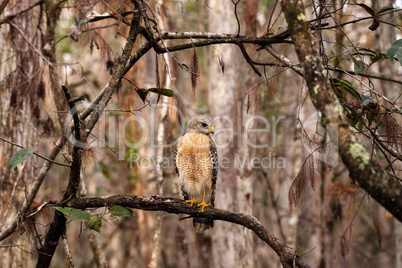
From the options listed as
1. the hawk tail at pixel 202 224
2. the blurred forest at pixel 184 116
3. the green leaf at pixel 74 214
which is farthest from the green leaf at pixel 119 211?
the hawk tail at pixel 202 224

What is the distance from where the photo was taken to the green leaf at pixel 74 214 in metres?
→ 3.02

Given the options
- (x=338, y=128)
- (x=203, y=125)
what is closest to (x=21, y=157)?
(x=338, y=128)

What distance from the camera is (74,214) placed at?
3.07 metres

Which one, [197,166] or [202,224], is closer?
[202,224]

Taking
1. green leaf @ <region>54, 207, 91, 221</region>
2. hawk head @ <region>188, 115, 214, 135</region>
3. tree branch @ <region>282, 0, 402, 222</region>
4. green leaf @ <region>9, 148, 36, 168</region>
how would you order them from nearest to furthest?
tree branch @ <region>282, 0, 402, 222</region>
green leaf @ <region>9, 148, 36, 168</region>
green leaf @ <region>54, 207, 91, 221</region>
hawk head @ <region>188, 115, 214, 135</region>

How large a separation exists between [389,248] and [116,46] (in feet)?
40.3

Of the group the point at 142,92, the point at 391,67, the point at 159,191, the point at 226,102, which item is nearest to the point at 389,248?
the point at 391,67

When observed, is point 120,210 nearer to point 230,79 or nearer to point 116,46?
point 230,79

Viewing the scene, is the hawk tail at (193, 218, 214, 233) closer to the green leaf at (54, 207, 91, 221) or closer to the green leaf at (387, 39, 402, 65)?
the green leaf at (54, 207, 91, 221)

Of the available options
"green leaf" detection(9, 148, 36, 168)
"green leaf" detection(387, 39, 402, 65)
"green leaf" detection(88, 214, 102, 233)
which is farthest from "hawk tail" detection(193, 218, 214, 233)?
"green leaf" detection(387, 39, 402, 65)

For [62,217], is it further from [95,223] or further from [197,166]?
[197,166]

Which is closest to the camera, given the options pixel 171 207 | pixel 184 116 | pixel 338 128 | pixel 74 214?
pixel 338 128

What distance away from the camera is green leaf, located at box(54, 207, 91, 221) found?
3018mm

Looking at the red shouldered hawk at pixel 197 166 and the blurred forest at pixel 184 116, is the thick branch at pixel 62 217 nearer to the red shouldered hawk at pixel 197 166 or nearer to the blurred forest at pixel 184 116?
the blurred forest at pixel 184 116
